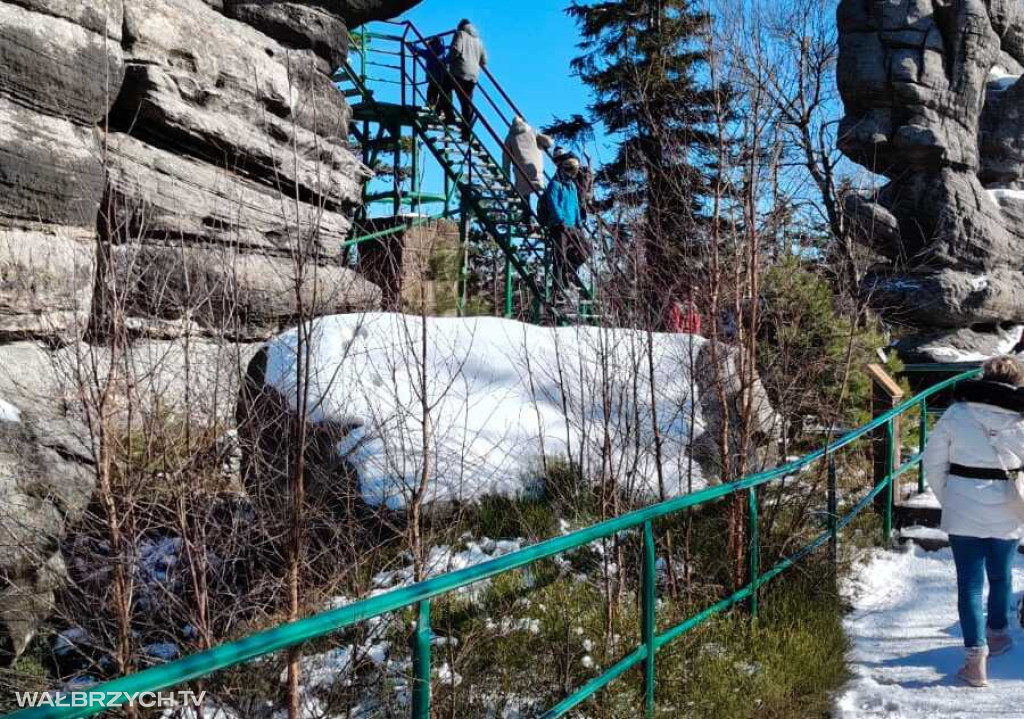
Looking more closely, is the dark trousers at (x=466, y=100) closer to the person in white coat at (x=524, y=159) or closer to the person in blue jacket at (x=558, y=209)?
the person in white coat at (x=524, y=159)

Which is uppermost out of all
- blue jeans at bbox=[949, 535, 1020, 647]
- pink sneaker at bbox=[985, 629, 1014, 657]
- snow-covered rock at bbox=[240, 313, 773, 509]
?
snow-covered rock at bbox=[240, 313, 773, 509]

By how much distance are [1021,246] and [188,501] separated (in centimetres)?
1864

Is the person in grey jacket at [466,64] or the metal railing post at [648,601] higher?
the person in grey jacket at [466,64]

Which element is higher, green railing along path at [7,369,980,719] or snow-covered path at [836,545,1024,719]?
green railing along path at [7,369,980,719]

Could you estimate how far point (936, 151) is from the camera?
55.2 ft

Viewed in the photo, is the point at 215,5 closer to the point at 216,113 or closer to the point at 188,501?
the point at 216,113

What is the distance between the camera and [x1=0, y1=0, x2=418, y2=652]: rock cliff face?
4.83m

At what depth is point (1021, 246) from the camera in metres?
17.6

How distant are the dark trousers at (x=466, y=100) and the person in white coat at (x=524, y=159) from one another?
0.63 meters

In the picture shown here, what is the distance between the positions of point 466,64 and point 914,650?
10219 mm

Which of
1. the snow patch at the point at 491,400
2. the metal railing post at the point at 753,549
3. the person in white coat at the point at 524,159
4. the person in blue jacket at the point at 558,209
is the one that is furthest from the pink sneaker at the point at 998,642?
the person in white coat at the point at 524,159

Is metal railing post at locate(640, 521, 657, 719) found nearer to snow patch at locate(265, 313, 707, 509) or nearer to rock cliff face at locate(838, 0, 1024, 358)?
snow patch at locate(265, 313, 707, 509)

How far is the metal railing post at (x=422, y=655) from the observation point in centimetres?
211

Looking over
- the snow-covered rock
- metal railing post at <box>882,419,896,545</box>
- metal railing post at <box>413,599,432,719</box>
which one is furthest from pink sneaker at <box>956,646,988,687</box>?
metal railing post at <box>413,599,432,719</box>
